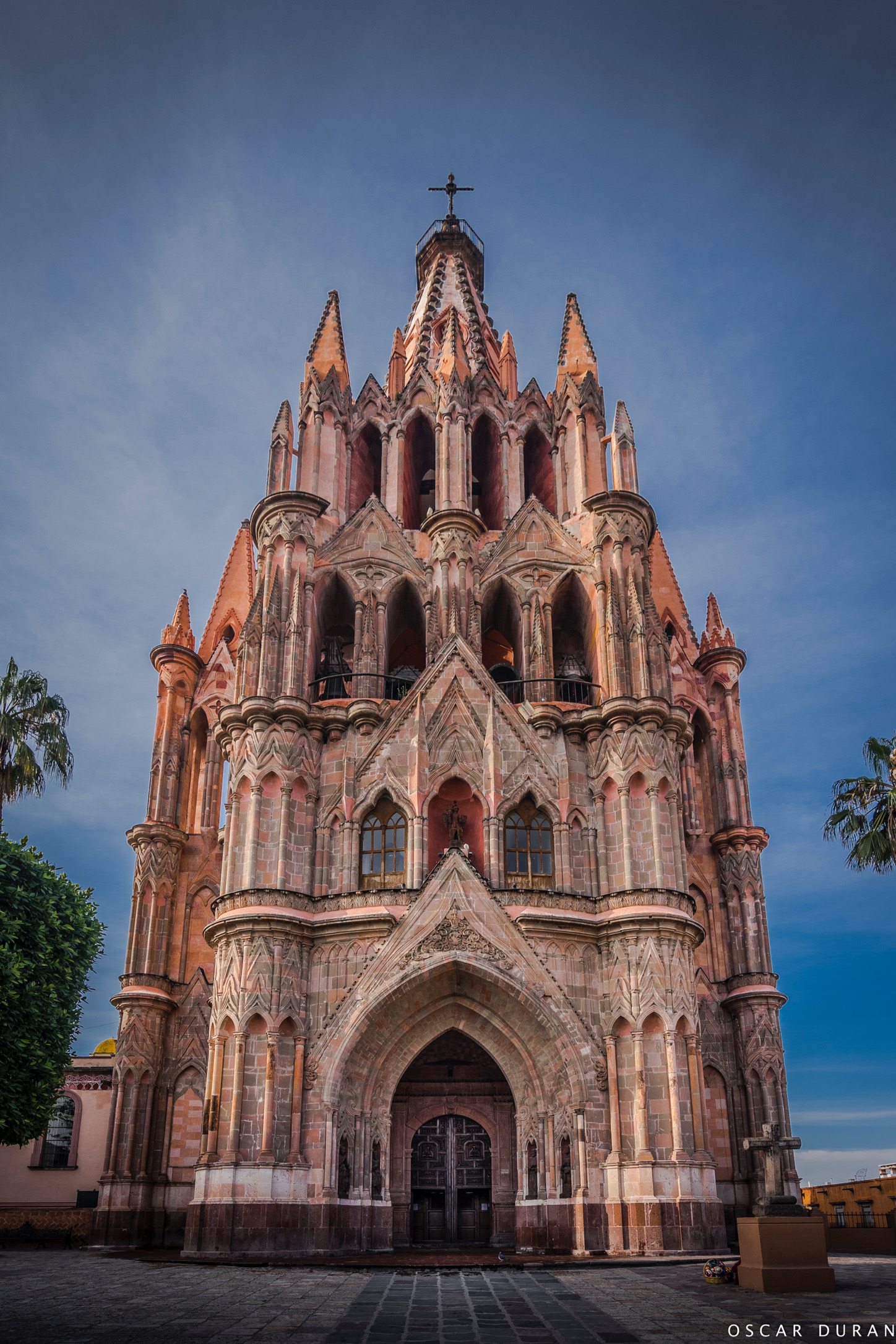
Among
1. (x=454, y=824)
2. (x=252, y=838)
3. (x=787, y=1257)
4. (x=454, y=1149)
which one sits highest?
(x=454, y=824)

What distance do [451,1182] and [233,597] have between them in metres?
23.2

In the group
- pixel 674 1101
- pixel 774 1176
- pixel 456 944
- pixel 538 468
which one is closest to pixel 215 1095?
pixel 456 944

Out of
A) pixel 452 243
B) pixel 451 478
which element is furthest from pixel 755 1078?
pixel 452 243

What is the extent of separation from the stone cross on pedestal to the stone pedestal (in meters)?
0.28

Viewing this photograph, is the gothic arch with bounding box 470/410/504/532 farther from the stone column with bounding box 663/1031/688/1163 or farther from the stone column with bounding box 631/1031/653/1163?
the stone column with bounding box 663/1031/688/1163

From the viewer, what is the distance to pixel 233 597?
43031 mm

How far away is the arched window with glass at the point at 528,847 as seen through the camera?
30453 mm

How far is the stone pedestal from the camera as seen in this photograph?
652 inches

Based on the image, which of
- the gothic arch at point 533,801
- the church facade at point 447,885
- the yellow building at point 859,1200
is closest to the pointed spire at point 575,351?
the church facade at point 447,885

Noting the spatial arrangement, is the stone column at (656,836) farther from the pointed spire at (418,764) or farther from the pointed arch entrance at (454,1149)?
the pointed arch entrance at (454,1149)

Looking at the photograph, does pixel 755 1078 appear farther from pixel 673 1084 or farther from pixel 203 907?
pixel 203 907

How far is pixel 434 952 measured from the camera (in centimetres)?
2802

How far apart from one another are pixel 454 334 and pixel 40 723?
21.0 metres

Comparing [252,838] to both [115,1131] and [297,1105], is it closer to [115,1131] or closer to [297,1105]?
[297,1105]
